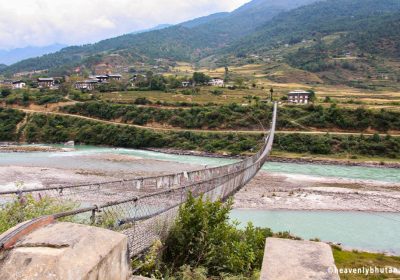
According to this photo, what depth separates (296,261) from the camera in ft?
5.77

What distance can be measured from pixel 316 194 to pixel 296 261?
23486 millimetres

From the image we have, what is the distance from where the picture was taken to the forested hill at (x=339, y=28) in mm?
96438

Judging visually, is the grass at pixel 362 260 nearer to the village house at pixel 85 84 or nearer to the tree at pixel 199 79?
the tree at pixel 199 79

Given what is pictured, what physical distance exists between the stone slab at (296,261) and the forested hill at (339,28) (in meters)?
98.2

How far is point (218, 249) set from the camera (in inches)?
242

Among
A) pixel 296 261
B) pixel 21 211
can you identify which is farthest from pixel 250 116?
pixel 296 261

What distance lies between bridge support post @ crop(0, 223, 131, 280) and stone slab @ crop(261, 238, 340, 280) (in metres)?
0.81

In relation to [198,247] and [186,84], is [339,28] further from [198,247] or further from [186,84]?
[198,247]

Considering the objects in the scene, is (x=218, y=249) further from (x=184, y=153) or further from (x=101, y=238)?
(x=184, y=153)

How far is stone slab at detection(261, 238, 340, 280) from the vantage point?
165 centimetres

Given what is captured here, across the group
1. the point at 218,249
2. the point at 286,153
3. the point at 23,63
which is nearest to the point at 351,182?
the point at 286,153

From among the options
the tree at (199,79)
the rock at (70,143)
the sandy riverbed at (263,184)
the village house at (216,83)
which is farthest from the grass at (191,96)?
the sandy riverbed at (263,184)

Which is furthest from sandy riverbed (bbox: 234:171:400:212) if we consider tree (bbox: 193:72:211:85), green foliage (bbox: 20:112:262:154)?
tree (bbox: 193:72:211:85)

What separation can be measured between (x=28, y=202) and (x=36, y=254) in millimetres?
5327
